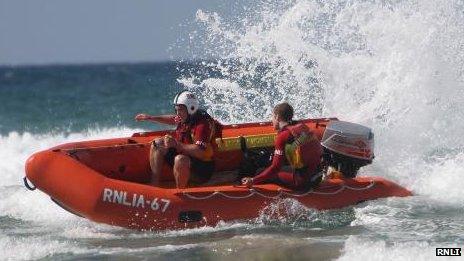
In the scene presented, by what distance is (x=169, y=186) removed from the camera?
9148 millimetres

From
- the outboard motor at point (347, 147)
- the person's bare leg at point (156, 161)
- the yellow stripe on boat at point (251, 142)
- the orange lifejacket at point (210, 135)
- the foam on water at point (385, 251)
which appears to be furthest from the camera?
the yellow stripe on boat at point (251, 142)

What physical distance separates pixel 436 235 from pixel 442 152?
445 centimetres

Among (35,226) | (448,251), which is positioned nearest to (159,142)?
(35,226)

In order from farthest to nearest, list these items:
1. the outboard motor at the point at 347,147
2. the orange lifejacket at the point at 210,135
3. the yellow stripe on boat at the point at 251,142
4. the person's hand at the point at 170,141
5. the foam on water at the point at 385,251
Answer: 1. the yellow stripe on boat at the point at 251,142
2. the outboard motor at the point at 347,147
3. the orange lifejacket at the point at 210,135
4. the person's hand at the point at 170,141
5. the foam on water at the point at 385,251

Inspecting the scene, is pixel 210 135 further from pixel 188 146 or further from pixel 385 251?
pixel 385 251

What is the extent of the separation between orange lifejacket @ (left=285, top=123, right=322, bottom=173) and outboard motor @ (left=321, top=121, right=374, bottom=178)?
2.20ft

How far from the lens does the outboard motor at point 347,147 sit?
8852mm

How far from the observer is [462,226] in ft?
26.4

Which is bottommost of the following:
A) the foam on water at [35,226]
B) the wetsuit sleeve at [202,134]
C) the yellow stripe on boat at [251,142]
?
the foam on water at [35,226]

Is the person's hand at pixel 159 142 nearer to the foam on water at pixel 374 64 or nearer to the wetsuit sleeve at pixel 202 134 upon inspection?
the wetsuit sleeve at pixel 202 134

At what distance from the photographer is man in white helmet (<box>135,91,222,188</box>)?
330 inches

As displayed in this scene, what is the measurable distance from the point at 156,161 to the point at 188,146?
18.2 inches

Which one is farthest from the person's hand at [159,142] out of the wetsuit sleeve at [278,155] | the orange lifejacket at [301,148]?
the orange lifejacket at [301,148]

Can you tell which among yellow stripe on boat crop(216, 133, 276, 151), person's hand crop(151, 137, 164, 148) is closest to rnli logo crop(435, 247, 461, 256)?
yellow stripe on boat crop(216, 133, 276, 151)
